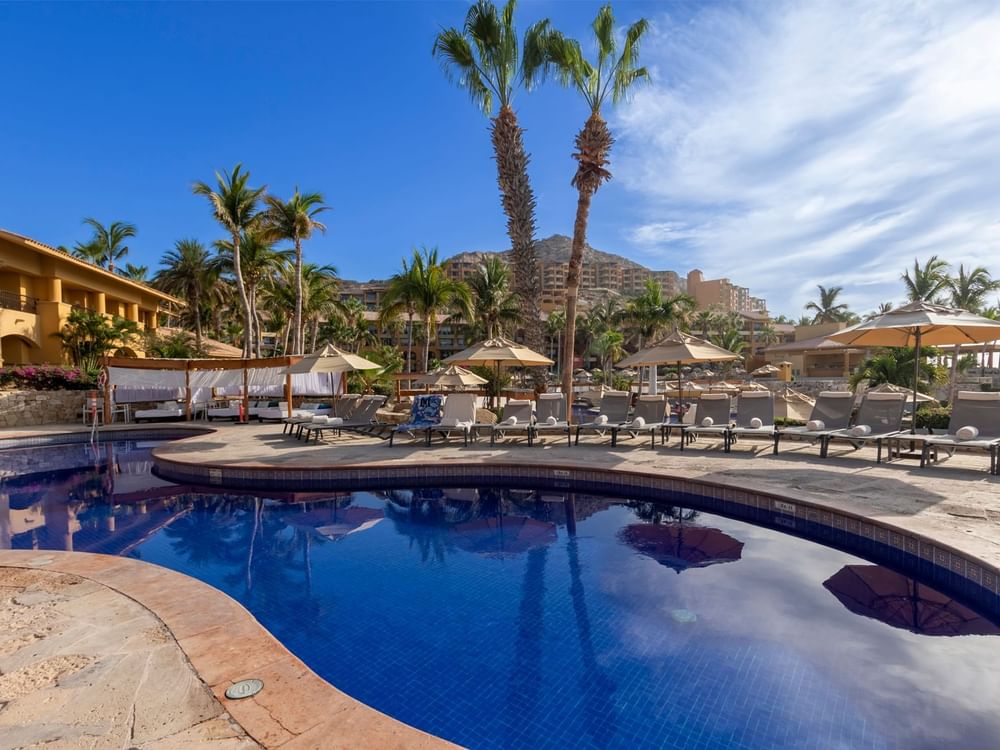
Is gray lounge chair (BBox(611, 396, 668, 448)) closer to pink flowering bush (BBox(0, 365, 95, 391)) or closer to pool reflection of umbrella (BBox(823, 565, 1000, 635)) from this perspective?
pool reflection of umbrella (BBox(823, 565, 1000, 635))

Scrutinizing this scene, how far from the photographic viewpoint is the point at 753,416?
9.21 metres

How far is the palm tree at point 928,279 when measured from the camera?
2719 centimetres

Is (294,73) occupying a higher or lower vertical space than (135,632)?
higher

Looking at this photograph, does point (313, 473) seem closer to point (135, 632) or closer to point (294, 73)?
point (135, 632)

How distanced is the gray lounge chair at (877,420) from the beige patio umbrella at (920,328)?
10.0 inches

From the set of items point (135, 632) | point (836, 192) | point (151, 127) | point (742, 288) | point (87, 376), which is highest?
point (742, 288)

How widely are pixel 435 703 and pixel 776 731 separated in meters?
1.91

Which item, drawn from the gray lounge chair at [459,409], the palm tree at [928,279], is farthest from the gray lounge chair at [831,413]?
the palm tree at [928,279]

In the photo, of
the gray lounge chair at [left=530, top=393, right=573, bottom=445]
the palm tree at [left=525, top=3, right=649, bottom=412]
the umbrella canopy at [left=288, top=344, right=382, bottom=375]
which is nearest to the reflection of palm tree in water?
→ the gray lounge chair at [left=530, top=393, right=573, bottom=445]

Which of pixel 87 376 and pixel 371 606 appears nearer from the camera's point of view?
pixel 371 606

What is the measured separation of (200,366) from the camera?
15555 millimetres

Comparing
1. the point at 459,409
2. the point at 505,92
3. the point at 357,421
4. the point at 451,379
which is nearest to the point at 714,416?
the point at 459,409

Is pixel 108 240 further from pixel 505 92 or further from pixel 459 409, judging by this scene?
pixel 459 409

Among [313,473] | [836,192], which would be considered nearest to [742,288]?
[836,192]
